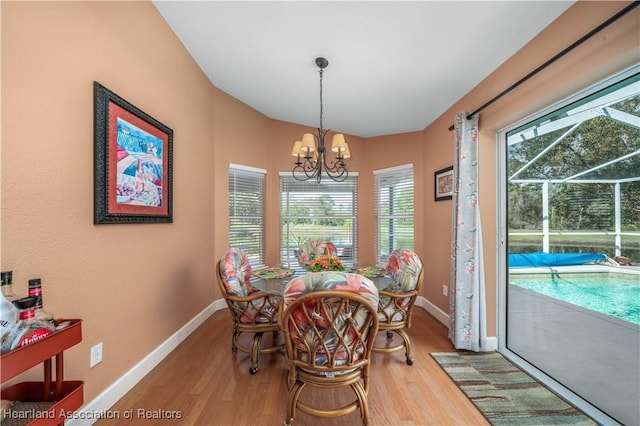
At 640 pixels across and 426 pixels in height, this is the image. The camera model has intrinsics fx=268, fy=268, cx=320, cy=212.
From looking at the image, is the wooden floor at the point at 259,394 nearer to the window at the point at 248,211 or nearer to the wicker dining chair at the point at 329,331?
the wicker dining chair at the point at 329,331

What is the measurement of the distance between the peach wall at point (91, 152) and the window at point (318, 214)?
46.3 inches

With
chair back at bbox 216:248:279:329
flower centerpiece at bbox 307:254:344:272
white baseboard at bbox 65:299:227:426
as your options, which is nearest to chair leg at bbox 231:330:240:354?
chair back at bbox 216:248:279:329

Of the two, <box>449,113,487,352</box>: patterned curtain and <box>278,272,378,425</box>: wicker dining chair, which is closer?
<box>278,272,378,425</box>: wicker dining chair

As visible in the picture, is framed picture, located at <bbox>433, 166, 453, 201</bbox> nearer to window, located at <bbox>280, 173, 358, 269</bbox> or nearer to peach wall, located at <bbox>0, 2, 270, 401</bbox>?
window, located at <bbox>280, 173, 358, 269</bbox>

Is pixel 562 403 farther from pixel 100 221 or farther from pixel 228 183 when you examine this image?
pixel 228 183

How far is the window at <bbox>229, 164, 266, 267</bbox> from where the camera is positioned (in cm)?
372

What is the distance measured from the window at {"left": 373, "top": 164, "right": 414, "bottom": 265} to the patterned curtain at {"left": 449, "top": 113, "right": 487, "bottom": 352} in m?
1.36

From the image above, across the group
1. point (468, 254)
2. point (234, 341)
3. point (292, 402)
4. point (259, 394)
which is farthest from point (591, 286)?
point (234, 341)

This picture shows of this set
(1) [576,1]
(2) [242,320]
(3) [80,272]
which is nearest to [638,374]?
(1) [576,1]

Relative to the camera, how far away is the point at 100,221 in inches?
66.1

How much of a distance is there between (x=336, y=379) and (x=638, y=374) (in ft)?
6.13

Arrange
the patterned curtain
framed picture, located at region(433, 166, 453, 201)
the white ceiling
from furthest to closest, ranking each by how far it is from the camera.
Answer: framed picture, located at region(433, 166, 453, 201) < the patterned curtain < the white ceiling

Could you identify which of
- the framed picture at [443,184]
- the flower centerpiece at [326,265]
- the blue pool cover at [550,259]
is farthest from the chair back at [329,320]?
the framed picture at [443,184]

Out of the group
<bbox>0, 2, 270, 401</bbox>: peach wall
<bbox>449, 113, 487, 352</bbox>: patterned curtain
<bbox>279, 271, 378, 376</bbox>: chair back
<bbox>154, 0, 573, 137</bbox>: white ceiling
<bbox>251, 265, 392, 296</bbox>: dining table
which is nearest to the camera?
<bbox>0, 2, 270, 401</bbox>: peach wall
